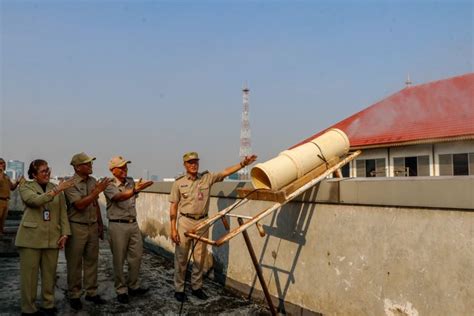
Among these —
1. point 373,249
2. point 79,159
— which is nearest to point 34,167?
point 79,159

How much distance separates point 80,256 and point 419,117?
44.7 feet

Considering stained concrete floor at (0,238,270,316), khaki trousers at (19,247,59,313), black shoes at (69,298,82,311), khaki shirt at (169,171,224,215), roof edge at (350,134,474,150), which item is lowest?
stained concrete floor at (0,238,270,316)

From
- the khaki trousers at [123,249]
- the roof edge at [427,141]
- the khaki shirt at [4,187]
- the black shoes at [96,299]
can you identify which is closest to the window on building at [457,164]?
the roof edge at [427,141]

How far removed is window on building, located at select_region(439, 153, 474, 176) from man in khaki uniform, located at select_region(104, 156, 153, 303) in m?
11.5

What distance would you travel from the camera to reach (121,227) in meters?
5.25

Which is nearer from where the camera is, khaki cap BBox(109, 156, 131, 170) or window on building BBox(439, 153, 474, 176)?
khaki cap BBox(109, 156, 131, 170)

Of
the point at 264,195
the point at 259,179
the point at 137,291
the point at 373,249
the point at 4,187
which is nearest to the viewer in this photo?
the point at 373,249

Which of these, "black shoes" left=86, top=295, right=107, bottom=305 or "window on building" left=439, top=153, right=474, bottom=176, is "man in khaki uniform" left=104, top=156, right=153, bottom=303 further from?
"window on building" left=439, top=153, right=474, bottom=176

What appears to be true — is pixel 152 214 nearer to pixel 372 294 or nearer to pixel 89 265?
pixel 89 265

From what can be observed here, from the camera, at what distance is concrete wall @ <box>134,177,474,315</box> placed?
2.90 meters

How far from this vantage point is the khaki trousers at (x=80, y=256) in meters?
4.97

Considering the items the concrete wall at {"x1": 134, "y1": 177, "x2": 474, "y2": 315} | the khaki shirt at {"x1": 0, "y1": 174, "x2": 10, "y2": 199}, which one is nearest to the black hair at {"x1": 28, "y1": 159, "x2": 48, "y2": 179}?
the concrete wall at {"x1": 134, "y1": 177, "x2": 474, "y2": 315}

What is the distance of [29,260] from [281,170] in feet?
9.78

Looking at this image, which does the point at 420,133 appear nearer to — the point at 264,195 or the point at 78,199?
the point at 264,195
